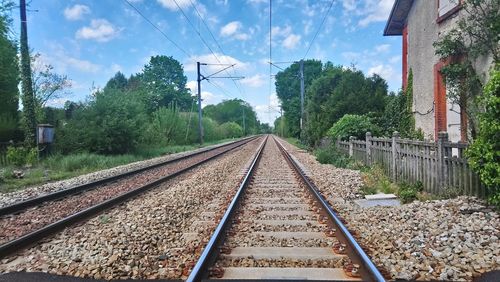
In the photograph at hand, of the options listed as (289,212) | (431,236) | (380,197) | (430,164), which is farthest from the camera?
(380,197)

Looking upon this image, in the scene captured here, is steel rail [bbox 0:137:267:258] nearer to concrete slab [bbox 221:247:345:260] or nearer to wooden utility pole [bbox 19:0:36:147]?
concrete slab [bbox 221:247:345:260]

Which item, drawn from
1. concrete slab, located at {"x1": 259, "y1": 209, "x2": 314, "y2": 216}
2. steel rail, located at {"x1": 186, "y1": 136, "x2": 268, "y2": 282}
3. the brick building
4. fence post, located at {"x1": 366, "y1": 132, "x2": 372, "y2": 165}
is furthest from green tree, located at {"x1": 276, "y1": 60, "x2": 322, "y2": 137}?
steel rail, located at {"x1": 186, "y1": 136, "x2": 268, "y2": 282}

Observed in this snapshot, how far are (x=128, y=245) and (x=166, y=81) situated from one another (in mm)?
89279

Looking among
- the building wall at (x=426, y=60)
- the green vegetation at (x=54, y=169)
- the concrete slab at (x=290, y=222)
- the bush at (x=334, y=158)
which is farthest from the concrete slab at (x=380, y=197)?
the green vegetation at (x=54, y=169)

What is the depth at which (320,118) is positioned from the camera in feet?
93.7

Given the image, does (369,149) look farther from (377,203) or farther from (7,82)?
(7,82)

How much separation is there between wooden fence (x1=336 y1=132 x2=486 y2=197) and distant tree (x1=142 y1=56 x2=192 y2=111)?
77.2m

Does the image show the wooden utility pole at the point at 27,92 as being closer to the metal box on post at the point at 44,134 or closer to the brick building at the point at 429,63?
the metal box on post at the point at 44,134

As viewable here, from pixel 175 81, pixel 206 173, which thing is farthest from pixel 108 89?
pixel 175 81

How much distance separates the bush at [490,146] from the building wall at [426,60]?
21.5ft

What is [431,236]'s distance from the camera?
564cm

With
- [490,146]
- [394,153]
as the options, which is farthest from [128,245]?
[394,153]

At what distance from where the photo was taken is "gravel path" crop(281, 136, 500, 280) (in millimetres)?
4498

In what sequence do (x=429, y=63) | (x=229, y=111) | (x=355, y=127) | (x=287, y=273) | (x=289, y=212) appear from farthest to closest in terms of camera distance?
1. (x=229, y=111)
2. (x=355, y=127)
3. (x=429, y=63)
4. (x=289, y=212)
5. (x=287, y=273)
